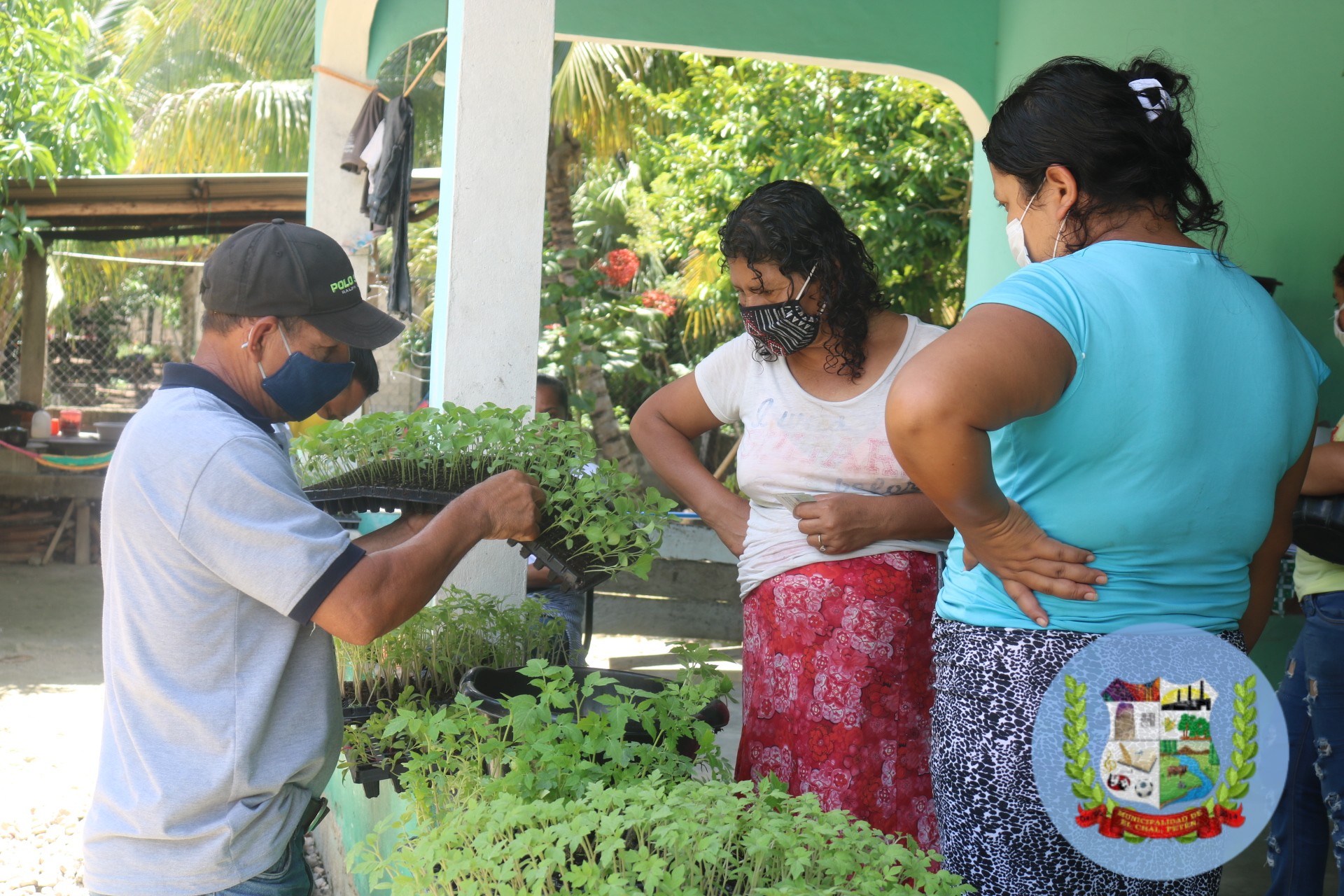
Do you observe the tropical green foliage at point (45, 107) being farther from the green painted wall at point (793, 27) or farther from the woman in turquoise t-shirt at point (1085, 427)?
the woman in turquoise t-shirt at point (1085, 427)

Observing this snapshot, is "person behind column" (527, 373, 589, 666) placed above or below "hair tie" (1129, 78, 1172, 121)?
below

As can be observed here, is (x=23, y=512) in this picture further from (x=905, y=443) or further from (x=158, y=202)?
(x=905, y=443)

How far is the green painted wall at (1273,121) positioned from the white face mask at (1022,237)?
248 cm

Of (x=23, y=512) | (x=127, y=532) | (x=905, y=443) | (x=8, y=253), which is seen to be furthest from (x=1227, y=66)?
(x=23, y=512)

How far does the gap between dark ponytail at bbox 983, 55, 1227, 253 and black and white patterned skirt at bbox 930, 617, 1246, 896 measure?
57cm

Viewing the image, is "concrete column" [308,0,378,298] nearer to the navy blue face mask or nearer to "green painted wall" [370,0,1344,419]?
"green painted wall" [370,0,1344,419]

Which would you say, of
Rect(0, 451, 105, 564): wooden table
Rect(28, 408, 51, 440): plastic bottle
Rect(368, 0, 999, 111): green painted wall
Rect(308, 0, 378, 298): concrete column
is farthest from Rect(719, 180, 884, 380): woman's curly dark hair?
Rect(28, 408, 51, 440): plastic bottle

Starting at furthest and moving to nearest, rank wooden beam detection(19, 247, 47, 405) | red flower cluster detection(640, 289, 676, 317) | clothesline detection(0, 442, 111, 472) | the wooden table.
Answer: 1. red flower cluster detection(640, 289, 676, 317)
2. wooden beam detection(19, 247, 47, 405)
3. the wooden table
4. clothesline detection(0, 442, 111, 472)

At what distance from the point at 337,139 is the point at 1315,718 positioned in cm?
532

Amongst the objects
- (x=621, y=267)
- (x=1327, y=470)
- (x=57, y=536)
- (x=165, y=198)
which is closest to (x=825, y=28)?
(x=1327, y=470)

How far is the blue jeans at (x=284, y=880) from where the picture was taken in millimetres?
1692

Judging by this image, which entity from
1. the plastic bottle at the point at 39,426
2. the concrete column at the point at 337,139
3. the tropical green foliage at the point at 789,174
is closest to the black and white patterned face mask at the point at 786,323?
the concrete column at the point at 337,139

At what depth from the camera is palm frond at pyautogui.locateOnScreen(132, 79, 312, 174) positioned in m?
14.0

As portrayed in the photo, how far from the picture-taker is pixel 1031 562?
146cm
